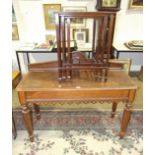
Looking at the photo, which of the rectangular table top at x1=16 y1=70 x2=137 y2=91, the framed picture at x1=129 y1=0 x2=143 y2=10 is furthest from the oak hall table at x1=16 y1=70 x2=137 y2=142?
the framed picture at x1=129 y1=0 x2=143 y2=10

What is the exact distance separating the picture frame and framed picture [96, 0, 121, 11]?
1.36ft

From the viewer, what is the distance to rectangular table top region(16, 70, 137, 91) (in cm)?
129

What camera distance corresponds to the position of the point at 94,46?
1408 mm

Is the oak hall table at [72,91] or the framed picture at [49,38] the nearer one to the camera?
the oak hall table at [72,91]

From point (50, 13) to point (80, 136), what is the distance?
6.32ft

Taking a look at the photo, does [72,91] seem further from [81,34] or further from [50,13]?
[50,13]

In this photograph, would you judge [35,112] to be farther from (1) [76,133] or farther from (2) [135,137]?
(2) [135,137]

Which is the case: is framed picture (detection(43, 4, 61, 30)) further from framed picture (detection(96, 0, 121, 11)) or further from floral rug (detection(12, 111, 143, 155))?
floral rug (detection(12, 111, 143, 155))

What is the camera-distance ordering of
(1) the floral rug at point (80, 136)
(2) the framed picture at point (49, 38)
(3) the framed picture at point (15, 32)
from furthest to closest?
1. (2) the framed picture at point (49, 38)
2. (3) the framed picture at point (15, 32)
3. (1) the floral rug at point (80, 136)

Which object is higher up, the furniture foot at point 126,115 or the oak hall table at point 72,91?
the oak hall table at point 72,91

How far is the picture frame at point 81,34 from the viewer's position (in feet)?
8.93

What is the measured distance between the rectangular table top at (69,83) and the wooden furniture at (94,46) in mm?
61

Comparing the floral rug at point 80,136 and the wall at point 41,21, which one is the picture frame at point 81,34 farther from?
the floral rug at point 80,136

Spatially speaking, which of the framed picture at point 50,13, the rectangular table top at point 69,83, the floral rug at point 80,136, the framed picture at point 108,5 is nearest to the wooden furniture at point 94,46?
the rectangular table top at point 69,83
